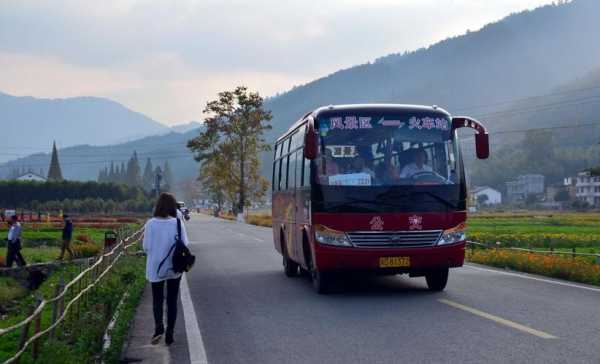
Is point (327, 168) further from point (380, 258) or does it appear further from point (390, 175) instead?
point (380, 258)

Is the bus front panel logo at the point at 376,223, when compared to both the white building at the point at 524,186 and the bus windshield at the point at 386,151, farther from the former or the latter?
Result: the white building at the point at 524,186

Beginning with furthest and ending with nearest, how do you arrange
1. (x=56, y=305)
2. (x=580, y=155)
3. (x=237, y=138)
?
(x=580, y=155) → (x=237, y=138) → (x=56, y=305)

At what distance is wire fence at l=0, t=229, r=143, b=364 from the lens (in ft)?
22.3

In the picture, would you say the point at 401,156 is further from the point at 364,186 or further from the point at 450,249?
the point at 450,249

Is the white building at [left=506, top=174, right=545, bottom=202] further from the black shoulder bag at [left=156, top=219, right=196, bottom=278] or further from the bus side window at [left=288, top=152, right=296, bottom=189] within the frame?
the black shoulder bag at [left=156, top=219, right=196, bottom=278]

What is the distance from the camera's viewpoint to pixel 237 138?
85.8m

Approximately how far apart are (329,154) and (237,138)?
244ft

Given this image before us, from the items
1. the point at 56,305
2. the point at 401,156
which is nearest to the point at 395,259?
the point at 401,156

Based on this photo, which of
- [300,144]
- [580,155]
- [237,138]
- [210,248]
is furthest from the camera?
[580,155]

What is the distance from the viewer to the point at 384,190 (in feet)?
38.5

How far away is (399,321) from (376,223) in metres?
2.40

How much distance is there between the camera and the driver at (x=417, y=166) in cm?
1195

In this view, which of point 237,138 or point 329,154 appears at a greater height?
point 237,138

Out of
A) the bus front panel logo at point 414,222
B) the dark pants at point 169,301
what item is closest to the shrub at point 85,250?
the bus front panel logo at point 414,222
